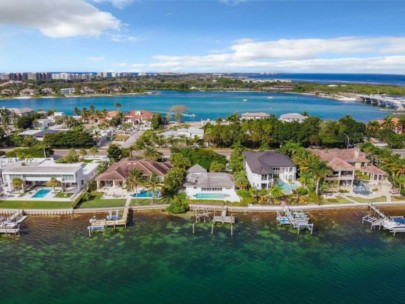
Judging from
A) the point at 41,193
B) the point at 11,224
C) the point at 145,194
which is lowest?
the point at 11,224

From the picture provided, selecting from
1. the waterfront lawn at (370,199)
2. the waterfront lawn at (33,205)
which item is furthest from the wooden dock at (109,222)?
the waterfront lawn at (370,199)

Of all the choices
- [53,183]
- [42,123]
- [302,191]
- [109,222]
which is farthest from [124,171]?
[42,123]

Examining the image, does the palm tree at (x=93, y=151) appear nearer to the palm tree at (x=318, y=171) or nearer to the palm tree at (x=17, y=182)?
the palm tree at (x=17, y=182)

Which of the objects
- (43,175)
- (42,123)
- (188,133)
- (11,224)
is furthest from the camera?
(42,123)

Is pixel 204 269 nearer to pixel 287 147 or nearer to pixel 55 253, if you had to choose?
pixel 55 253

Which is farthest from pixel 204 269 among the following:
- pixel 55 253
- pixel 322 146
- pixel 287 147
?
pixel 322 146

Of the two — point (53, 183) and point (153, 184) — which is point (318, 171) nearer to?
point (153, 184)
